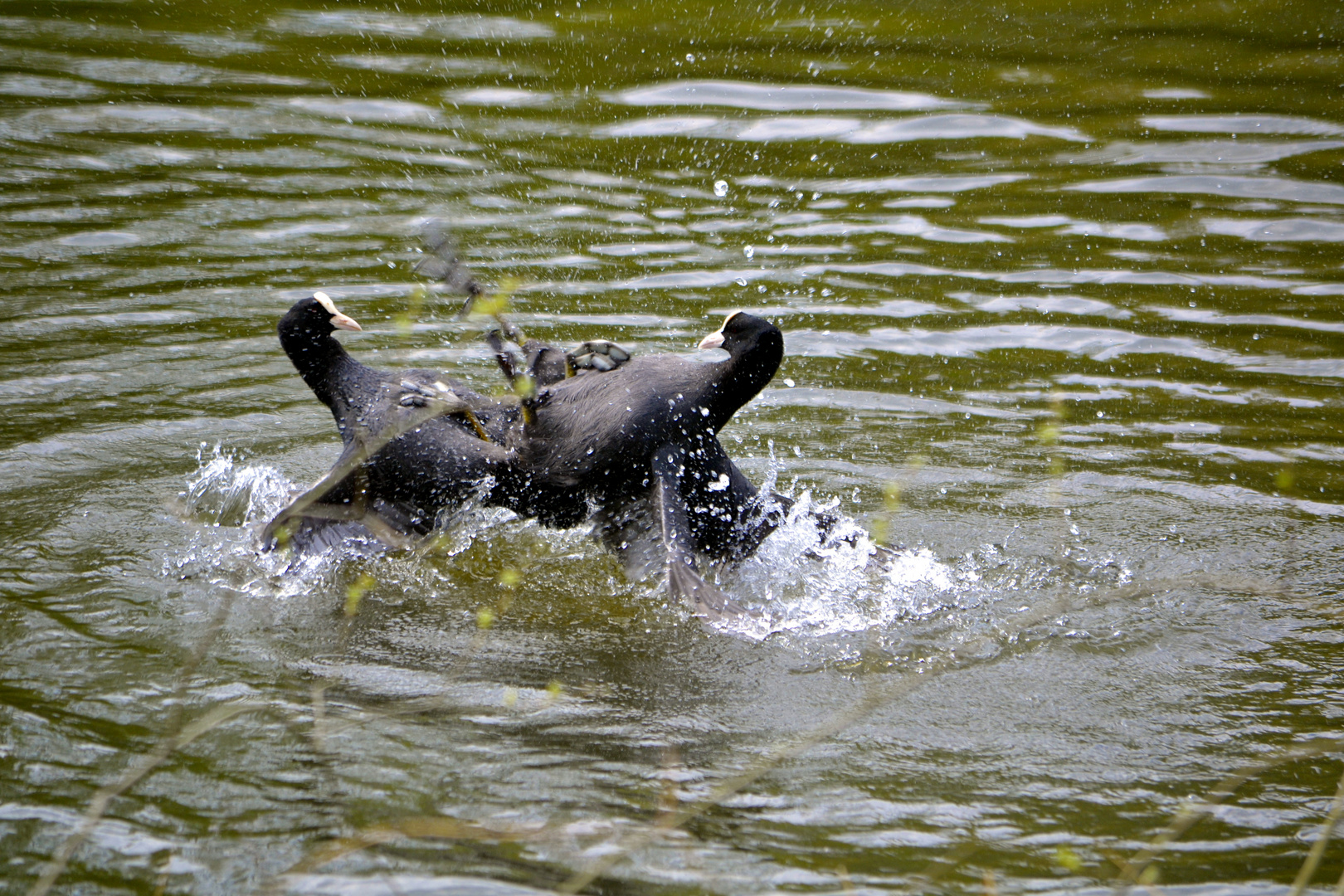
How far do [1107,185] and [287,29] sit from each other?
566 centimetres

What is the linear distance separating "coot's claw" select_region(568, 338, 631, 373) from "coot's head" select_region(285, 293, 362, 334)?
0.79 metres

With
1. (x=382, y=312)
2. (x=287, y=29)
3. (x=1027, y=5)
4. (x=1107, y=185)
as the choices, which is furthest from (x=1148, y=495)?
(x=287, y=29)

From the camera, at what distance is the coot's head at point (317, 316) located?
4.51 meters

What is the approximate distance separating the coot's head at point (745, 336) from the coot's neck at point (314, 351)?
1.37 m

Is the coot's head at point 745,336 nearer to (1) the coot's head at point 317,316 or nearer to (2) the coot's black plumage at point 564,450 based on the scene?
(2) the coot's black plumage at point 564,450

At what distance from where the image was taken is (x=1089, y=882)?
285 cm

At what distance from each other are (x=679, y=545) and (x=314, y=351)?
1.57 meters

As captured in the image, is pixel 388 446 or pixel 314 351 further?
pixel 314 351

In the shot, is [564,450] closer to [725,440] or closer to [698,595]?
[698,595]

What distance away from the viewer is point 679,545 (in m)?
3.96

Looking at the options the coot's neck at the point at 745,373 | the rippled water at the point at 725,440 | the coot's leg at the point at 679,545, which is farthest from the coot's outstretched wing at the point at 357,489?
the coot's neck at the point at 745,373

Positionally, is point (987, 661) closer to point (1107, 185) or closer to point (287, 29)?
point (1107, 185)

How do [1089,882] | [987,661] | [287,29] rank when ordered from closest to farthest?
1. [1089,882]
2. [987,661]
3. [287,29]

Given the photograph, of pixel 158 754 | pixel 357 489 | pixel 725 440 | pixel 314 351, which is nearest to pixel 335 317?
pixel 314 351
